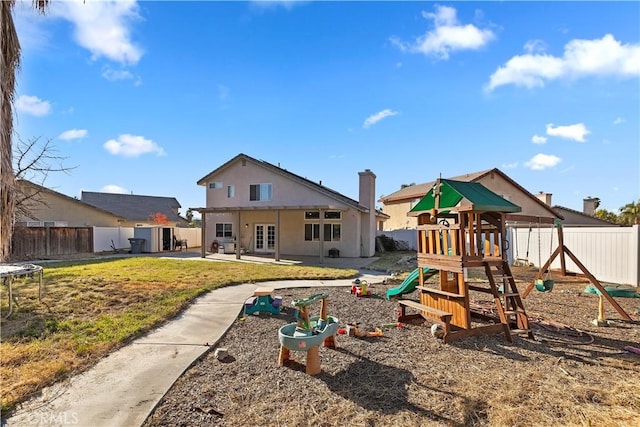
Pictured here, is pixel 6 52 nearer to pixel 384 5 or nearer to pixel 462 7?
pixel 384 5

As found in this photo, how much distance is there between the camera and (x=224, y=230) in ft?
75.0

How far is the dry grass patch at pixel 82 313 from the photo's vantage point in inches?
157

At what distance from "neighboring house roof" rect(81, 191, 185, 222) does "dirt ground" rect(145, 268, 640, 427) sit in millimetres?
31993

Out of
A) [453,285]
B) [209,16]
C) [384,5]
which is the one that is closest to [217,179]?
[209,16]

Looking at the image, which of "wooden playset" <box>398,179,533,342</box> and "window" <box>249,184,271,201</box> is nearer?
"wooden playset" <box>398,179,533,342</box>

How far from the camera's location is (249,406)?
3254mm

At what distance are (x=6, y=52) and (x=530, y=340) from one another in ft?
26.8

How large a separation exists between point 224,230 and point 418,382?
20.6m

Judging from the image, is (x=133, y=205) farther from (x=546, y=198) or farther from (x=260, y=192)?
(x=546, y=198)

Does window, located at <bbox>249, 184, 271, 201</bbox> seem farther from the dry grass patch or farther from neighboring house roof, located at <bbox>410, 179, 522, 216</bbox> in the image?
neighboring house roof, located at <bbox>410, 179, 522, 216</bbox>

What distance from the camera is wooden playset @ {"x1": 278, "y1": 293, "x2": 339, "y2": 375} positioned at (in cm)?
388

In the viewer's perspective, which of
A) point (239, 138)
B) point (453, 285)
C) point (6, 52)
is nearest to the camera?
point (6, 52)

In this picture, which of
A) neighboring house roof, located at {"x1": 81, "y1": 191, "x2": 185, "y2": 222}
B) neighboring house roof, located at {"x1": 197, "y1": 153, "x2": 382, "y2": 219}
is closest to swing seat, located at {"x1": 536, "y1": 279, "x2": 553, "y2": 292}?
neighboring house roof, located at {"x1": 197, "y1": 153, "x2": 382, "y2": 219}

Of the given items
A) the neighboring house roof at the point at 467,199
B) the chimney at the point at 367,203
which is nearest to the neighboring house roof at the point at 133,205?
the chimney at the point at 367,203
